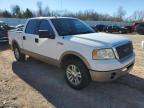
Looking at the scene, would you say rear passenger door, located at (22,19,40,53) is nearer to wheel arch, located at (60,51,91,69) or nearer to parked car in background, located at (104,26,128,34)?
wheel arch, located at (60,51,91,69)

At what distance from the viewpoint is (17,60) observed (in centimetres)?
882

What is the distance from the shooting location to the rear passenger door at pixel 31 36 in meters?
6.87

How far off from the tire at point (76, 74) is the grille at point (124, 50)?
888 mm

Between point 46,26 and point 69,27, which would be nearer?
point 69,27

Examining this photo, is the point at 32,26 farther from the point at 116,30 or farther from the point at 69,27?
the point at 116,30

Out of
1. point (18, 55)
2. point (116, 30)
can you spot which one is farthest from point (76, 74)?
point (116, 30)

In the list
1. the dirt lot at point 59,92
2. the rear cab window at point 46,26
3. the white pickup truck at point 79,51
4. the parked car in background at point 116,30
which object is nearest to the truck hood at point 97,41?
the white pickup truck at point 79,51

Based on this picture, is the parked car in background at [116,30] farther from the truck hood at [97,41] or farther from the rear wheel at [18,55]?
the truck hood at [97,41]

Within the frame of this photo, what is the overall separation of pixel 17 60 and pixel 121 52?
514 cm

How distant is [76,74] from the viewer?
5.32m

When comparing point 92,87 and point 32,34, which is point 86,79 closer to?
point 92,87

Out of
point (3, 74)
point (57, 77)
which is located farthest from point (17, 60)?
point (57, 77)

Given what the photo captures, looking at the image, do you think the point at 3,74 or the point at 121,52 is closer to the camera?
the point at 121,52

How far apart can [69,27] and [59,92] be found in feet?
6.56
